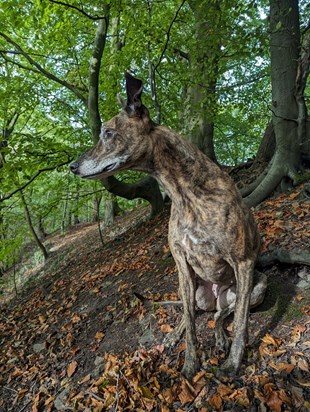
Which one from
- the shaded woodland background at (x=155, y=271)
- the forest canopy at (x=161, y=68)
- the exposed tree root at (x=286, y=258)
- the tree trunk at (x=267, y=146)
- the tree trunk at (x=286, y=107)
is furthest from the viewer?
the tree trunk at (x=267, y=146)

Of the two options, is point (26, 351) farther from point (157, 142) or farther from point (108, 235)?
point (108, 235)

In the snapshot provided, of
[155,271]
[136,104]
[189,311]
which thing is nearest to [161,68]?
[155,271]

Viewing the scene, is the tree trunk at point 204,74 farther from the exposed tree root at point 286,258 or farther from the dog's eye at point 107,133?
the exposed tree root at point 286,258

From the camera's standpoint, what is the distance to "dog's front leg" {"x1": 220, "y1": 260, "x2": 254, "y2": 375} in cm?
246

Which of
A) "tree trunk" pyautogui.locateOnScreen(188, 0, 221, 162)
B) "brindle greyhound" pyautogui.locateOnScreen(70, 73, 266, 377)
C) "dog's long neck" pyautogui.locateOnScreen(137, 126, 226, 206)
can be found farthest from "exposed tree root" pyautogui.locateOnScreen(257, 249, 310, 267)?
"tree trunk" pyautogui.locateOnScreen(188, 0, 221, 162)

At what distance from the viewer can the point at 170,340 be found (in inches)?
125

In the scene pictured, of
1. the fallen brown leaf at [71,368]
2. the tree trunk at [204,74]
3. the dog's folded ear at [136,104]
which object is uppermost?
the tree trunk at [204,74]

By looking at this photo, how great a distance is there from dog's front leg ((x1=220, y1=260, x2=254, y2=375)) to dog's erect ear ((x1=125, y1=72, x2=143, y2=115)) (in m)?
1.60

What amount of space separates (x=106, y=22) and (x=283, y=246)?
19.1 feet

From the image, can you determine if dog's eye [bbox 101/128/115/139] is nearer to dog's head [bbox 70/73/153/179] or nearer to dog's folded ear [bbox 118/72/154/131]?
dog's head [bbox 70/73/153/179]

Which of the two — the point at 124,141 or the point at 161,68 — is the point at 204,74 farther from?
the point at 124,141

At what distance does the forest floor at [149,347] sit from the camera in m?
2.40

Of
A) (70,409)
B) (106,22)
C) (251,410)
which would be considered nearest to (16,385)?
(70,409)

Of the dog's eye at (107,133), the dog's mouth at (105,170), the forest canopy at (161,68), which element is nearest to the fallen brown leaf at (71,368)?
the dog's mouth at (105,170)
